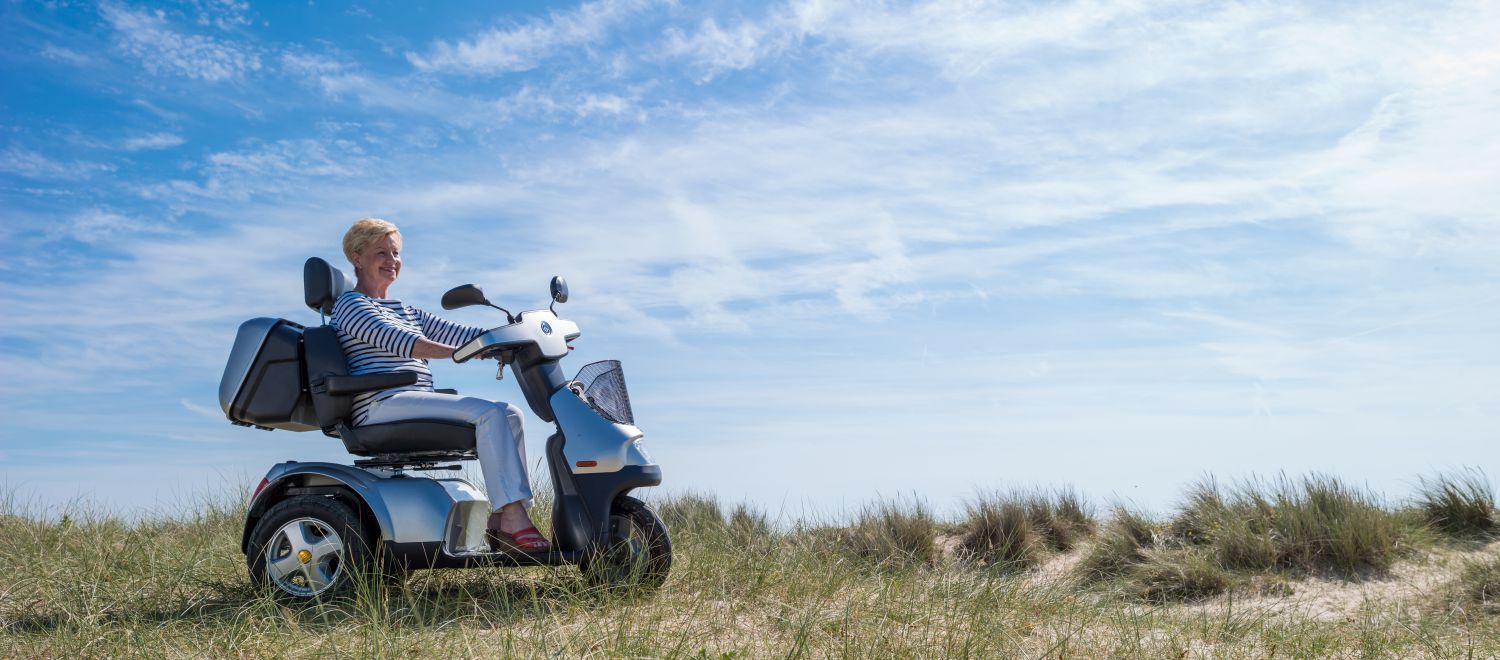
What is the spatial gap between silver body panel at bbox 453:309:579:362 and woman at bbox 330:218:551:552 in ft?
0.50

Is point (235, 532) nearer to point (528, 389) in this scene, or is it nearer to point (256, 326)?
point (256, 326)

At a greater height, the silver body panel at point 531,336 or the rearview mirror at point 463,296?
the rearview mirror at point 463,296

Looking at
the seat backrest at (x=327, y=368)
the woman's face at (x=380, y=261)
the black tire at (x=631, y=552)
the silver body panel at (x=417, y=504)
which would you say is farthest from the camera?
the woman's face at (x=380, y=261)

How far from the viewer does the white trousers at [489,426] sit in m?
5.21

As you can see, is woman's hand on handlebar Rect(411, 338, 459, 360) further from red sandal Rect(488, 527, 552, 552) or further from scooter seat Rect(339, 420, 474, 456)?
red sandal Rect(488, 527, 552, 552)

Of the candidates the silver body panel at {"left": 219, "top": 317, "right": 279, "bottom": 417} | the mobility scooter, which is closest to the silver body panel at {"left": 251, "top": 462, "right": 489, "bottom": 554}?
the mobility scooter

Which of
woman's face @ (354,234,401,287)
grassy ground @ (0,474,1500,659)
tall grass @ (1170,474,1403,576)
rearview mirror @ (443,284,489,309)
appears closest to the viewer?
grassy ground @ (0,474,1500,659)

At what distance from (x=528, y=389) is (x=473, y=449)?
0.42m

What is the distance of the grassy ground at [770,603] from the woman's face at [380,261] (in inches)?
63.5

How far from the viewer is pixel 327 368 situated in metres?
5.52

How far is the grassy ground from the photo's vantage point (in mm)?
4473

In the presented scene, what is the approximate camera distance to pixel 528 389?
540 cm

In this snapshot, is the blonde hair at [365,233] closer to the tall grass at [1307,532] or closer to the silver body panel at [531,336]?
the silver body panel at [531,336]

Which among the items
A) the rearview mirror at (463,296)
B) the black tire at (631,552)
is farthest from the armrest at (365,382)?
the black tire at (631,552)
